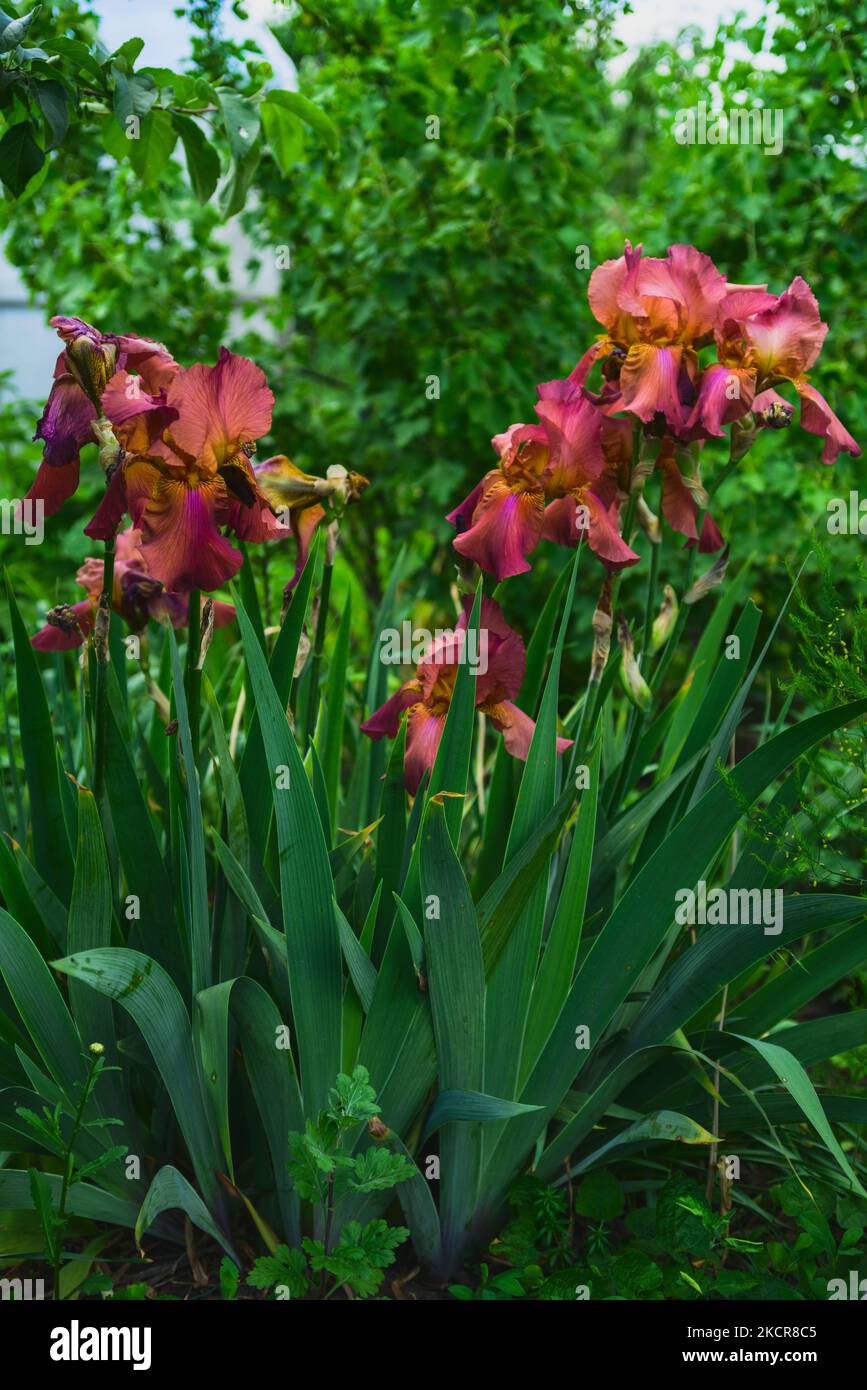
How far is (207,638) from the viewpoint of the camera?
1414mm

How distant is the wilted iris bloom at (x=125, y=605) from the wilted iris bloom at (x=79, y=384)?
6.6 inches

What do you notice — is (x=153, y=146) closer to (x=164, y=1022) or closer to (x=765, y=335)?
(x=765, y=335)

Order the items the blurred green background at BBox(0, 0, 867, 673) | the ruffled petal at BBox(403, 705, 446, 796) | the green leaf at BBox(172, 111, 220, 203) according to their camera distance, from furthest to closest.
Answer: the blurred green background at BBox(0, 0, 867, 673)
the green leaf at BBox(172, 111, 220, 203)
the ruffled petal at BBox(403, 705, 446, 796)

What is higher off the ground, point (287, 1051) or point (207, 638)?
point (207, 638)

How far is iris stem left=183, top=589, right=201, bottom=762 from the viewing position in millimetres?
1314

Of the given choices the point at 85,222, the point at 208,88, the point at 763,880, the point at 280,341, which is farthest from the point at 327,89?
the point at 763,880

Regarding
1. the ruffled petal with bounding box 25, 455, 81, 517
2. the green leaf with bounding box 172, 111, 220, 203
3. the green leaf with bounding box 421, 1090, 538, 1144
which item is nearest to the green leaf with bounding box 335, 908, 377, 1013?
the green leaf with bounding box 421, 1090, 538, 1144

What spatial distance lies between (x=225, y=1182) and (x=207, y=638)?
64 centimetres

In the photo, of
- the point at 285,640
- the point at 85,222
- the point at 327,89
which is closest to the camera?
the point at 285,640

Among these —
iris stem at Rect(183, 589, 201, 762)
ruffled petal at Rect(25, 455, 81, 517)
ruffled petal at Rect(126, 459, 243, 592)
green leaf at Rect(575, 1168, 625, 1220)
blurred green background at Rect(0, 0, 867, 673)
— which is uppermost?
blurred green background at Rect(0, 0, 867, 673)

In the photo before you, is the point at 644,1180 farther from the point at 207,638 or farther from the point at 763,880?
the point at 207,638

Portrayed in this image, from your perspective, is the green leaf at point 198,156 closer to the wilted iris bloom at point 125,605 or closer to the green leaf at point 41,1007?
the wilted iris bloom at point 125,605

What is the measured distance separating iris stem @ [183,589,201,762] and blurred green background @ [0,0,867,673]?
1.63 m

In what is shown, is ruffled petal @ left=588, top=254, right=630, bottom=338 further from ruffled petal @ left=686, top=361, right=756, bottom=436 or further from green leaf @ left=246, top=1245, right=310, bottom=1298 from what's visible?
green leaf @ left=246, top=1245, right=310, bottom=1298
